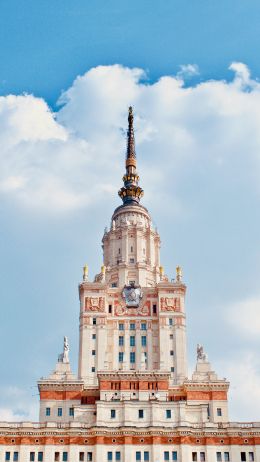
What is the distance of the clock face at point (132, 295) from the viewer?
5863 inches

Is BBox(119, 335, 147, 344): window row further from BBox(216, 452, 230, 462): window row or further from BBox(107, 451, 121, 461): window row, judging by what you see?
BBox(216, 452, 230, 462): window row

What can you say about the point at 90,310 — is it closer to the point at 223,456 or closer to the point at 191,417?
the point at 191,417

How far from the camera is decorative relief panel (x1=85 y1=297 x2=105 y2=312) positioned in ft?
482

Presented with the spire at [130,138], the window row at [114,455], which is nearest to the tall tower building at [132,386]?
the window row at [114,455]

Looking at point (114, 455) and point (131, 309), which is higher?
point (131, 309)

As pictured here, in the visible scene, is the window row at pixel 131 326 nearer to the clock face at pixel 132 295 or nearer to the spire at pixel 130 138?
the clock face at pixel 132 295

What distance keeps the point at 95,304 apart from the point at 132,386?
67.3ft

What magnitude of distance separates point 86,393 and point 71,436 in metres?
13.6

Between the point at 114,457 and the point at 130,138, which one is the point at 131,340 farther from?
the point at 130,138

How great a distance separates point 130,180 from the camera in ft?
566

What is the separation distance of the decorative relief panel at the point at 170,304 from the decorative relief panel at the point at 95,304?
1120 cm

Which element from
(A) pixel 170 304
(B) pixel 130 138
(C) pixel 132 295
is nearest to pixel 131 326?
(C) pixel 132 295

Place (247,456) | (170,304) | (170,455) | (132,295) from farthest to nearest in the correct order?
(132,295), (170,304), (247,456), (170,455)

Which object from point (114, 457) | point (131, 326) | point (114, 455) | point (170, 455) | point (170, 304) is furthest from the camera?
point (170, 304)
